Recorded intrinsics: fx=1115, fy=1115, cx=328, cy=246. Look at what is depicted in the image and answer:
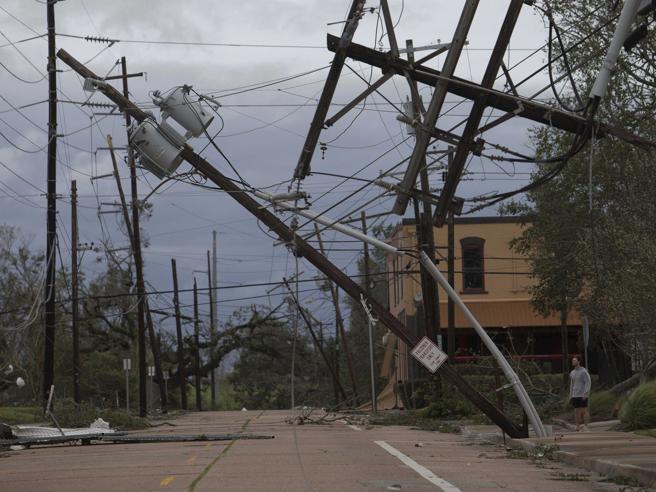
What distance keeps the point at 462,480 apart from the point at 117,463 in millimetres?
6223

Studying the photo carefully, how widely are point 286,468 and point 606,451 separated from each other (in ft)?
18.1

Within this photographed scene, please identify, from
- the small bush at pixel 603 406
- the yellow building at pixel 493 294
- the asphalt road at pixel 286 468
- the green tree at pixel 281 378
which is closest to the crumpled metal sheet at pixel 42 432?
the asphalt road at pixel 286 468

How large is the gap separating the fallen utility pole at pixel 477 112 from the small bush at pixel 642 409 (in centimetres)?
613

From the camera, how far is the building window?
54.5 meters

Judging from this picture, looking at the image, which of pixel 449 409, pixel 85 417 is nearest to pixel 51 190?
pixel 85 417

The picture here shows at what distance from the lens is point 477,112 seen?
19.6 metres

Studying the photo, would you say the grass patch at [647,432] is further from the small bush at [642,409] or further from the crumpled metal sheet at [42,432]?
the crumpled metal sheet at [42,432]

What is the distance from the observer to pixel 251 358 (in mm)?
81375

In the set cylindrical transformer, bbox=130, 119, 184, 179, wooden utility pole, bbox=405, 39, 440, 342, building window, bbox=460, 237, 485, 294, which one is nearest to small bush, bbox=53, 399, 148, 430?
wooden utility pole, bbox=405, 39, 440, 342

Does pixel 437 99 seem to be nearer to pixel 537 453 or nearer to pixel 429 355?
pixel 537 453

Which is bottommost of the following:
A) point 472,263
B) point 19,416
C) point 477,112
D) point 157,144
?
point 19,416

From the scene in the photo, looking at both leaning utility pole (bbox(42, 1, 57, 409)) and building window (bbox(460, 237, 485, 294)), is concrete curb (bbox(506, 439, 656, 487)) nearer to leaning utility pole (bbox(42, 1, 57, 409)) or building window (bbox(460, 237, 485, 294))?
leaning utility pole (bbox(42, 1, 57, 409))

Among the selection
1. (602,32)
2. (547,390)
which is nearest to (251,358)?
(547,390)

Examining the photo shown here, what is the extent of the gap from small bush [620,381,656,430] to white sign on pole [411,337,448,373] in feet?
13.5
